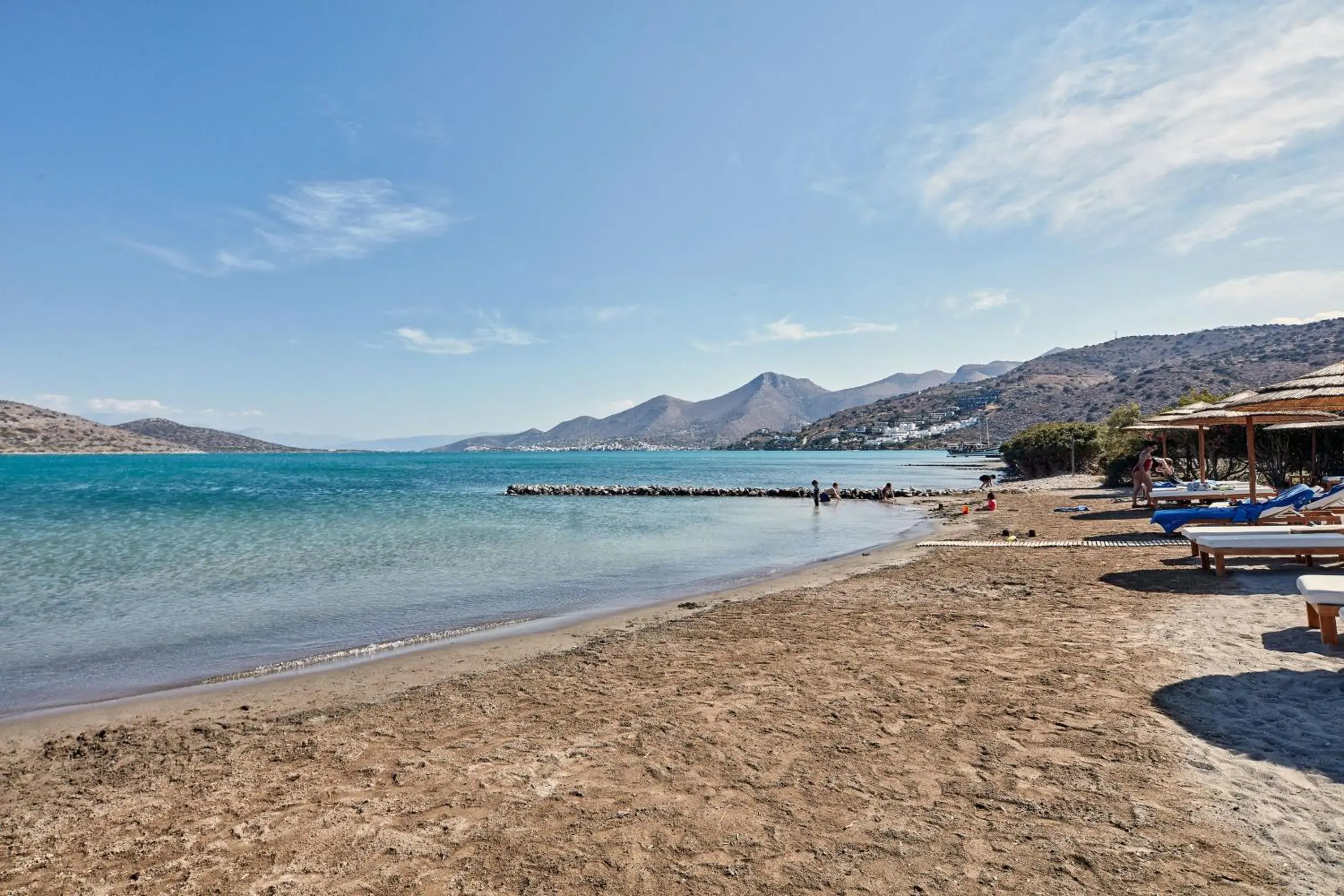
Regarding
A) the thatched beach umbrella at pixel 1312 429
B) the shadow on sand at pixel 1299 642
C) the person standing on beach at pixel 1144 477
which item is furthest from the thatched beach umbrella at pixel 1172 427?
the shadow on sand at pixel 1299 642

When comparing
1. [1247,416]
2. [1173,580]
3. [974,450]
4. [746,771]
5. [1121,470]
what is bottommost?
[746,771]

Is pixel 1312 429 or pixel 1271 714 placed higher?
pixel 1312 429

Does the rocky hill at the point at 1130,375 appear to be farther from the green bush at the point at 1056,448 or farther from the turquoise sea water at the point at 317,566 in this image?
the turquoise sea water at the point at 317,566

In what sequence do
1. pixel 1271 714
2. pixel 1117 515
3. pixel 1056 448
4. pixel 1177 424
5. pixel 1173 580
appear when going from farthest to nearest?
pixel 1056 448 → pixel 1117 515 → pixel 1177 424 → pixel 1173 580 → pixel 1271 714

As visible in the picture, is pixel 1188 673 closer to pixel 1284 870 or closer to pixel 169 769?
pixel 1284 870

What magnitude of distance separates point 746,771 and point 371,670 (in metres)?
5.35

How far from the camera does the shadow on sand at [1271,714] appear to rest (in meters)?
4.30

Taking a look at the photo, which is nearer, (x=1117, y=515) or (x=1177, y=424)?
(x=1177, y=424)

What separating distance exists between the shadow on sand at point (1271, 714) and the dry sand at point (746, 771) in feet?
0.09

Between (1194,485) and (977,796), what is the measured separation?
18.9 metres

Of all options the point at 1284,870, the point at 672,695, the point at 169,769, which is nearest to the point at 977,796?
the point at 1284,870

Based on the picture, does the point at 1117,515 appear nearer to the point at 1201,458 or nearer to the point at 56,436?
the point at 1201,458

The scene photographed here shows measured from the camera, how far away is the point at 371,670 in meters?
8.09

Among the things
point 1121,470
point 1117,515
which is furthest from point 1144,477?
point 1121,470
